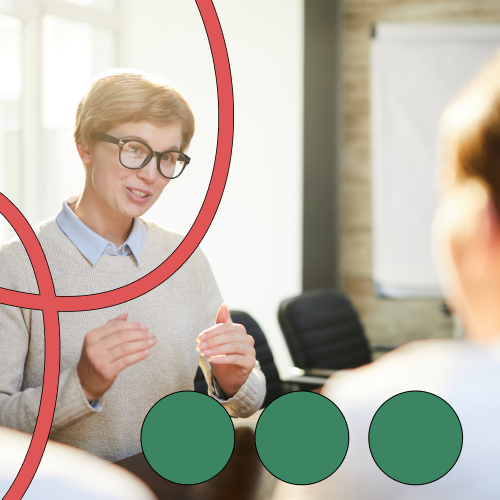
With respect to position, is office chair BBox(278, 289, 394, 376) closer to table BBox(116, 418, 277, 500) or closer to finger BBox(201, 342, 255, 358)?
table BBox(116, 418, 277, 500)

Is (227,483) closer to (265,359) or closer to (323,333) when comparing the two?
(265,359)

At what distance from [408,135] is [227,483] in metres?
2.17

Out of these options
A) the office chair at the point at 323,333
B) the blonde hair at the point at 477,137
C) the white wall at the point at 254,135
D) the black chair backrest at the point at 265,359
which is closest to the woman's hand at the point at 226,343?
the blonde hair at the point at 477,137

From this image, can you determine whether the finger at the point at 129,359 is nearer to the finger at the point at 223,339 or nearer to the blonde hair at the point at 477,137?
the finger at the point at 223,339

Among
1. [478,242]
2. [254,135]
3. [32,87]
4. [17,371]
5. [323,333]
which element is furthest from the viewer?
[254,135]

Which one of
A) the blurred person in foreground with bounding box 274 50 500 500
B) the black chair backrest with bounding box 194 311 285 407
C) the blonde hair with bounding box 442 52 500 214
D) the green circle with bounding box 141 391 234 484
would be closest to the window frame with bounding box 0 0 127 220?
the black chair backrest with bounding box 194 311 285 407

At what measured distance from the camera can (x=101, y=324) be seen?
0.81 meters

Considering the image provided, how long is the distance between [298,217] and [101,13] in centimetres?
113

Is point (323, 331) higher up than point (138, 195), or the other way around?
point (138, 195)

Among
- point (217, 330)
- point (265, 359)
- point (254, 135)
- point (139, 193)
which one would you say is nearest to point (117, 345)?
point (217, 330)

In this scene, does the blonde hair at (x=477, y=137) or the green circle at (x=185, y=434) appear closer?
the blonde hair at (x=477, y=137)

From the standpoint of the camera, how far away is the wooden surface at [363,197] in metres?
2.68

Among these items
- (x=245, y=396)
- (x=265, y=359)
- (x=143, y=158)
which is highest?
(x=143, y=158)

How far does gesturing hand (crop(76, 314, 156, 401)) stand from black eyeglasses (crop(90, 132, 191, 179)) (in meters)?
0.18
